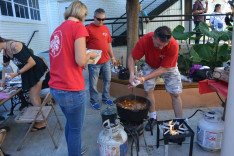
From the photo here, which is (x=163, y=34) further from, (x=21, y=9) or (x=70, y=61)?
(x=21, y=9)

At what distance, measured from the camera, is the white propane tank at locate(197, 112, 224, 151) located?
2611 millimetres

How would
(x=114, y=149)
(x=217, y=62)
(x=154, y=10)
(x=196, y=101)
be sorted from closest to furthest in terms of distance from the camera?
(x=114, y=149), (x=196, y=101), (x=217, y=62), (x=154, y=10)

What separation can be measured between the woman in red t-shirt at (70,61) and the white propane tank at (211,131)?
5.91ft

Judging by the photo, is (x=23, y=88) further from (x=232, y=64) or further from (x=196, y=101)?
(x=196, y=101)

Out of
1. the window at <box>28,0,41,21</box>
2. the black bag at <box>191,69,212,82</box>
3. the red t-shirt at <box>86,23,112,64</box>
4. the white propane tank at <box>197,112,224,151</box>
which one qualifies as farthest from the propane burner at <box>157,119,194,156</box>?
the window at <box>28,0,41,21</box>

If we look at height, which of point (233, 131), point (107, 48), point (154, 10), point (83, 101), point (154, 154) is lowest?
point (154, 154)

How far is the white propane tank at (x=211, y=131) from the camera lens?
8.57 ft

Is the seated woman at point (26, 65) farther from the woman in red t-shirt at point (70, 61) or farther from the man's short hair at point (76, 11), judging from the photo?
the man's short hair at point (76, 11)

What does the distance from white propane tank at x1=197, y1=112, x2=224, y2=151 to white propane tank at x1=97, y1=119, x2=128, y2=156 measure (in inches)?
47.2

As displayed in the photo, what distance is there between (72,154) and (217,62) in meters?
4.65

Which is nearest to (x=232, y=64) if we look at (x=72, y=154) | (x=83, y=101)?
(x=83, y=101)

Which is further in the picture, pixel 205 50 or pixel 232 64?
pixel 205 50

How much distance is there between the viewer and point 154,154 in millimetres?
2801

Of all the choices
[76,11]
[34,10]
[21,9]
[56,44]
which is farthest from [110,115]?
[34,10]
